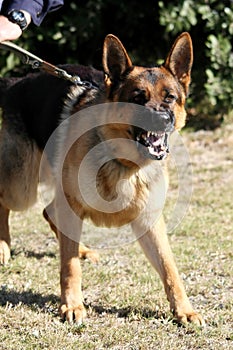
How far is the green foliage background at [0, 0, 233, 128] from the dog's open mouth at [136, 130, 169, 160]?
5.22m

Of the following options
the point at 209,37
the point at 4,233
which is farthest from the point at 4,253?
the point at 209,37

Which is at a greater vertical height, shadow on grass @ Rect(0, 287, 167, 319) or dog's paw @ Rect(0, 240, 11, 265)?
shadow on grass @ Rect(0, 287, 167, 319)

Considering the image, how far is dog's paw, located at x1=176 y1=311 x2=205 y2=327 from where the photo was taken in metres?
4.67

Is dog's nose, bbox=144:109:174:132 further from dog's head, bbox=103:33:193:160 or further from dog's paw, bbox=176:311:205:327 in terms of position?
dog's paw, bbox=176:311:205:327

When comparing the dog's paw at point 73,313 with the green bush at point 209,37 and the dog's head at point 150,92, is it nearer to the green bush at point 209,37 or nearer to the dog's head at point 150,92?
the dog's head at point 150,92

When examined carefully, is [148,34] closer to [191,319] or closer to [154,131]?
[154,131]

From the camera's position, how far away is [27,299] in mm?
5191

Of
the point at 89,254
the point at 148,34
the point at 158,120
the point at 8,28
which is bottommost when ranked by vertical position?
the point at 89,254

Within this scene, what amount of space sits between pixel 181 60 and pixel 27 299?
2227mm

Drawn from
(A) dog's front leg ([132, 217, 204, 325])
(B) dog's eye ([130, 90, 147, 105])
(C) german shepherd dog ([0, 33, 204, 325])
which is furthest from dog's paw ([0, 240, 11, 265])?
(B) dog's eye ([130, 90, 147, 105])

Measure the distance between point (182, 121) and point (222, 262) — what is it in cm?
166

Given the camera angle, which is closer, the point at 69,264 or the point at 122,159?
the point at 69,264

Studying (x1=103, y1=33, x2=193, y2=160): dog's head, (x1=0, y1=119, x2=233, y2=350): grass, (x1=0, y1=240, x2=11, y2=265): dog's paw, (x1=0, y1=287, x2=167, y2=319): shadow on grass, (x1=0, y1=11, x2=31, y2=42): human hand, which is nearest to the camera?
(x1=0, y1=119, x2=233, y2=350): grass

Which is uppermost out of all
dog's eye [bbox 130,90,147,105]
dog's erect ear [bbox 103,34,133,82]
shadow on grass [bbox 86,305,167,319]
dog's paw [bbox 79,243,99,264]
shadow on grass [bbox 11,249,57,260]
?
dog's erect ear [bbox 103,34,133,82]
